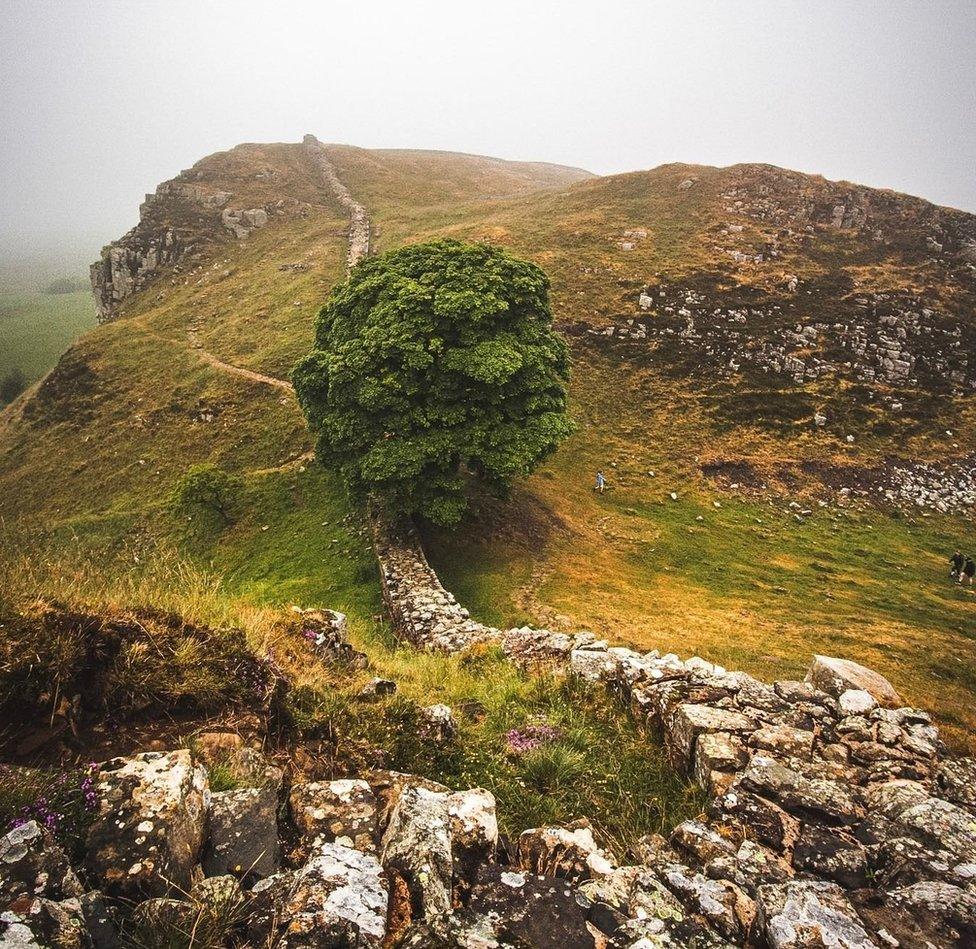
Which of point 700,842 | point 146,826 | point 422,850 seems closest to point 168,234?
point 146,826

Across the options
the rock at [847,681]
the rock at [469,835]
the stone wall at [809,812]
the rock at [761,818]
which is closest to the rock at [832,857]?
the stone wall at [809,812]

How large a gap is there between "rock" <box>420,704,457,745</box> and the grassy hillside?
17.7ft

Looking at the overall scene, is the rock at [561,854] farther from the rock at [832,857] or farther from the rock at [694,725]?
the rock at [694,725]

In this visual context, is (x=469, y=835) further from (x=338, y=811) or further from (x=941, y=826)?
(x=941, y=826)

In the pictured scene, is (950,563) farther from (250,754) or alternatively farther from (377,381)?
(250,754)

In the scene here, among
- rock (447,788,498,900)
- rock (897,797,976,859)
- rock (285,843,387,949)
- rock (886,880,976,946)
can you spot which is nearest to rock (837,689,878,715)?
→ rock (897,797,976,859)

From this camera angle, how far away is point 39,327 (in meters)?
120

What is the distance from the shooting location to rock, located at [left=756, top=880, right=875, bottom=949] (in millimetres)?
4105

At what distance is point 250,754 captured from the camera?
5477mm

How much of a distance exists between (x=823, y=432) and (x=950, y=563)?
1179 centimetres

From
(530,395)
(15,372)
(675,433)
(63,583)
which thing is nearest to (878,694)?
(63,583)

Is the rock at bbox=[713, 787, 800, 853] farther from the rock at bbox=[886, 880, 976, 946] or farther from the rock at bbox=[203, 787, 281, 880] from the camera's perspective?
the rock at bbox=[203, 787, 281, 880]

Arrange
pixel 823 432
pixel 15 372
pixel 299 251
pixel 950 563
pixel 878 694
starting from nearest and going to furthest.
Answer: pixel 878 694 → pixel 950 563 → pixel 823 432 → pixel 299 251 → pixel 15 372

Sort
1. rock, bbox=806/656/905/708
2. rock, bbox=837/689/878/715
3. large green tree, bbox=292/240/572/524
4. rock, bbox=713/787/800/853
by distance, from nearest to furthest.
→ rock, bbox=713/787/800/853
rock, bbox=837/689/878/715
rock, bbox=806/656/905/708
large green tree, bbox=292/240/572/524
